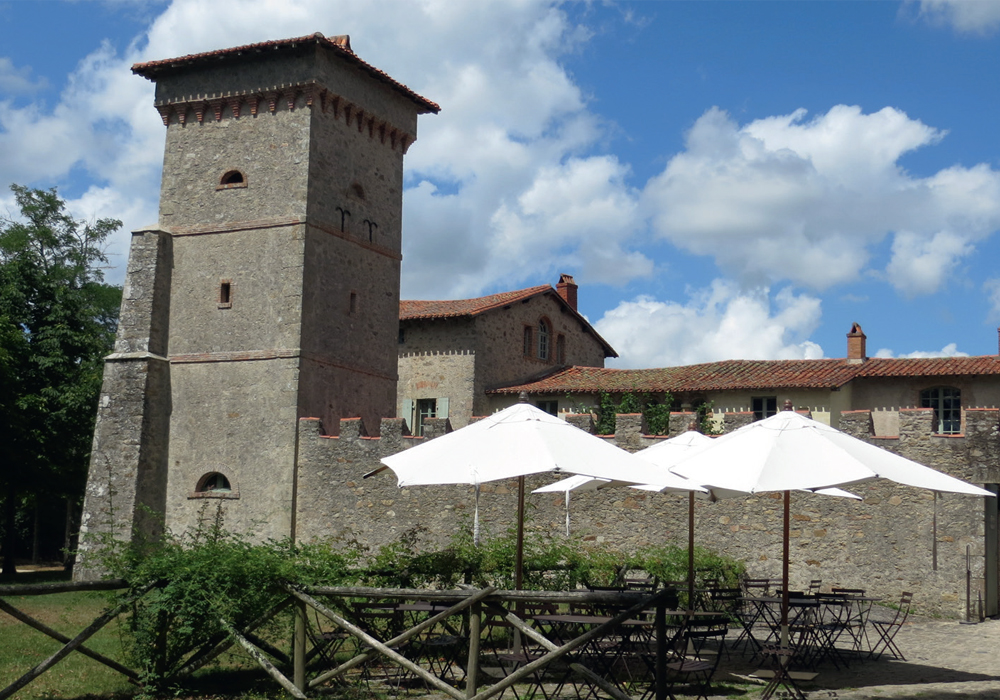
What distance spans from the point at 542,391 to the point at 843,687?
698 inches

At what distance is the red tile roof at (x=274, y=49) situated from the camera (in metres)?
21.4

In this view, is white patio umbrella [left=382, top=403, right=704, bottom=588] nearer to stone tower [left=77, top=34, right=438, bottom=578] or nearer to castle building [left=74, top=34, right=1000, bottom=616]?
castle building [left=74, top=34, right=1000, bottom=616]

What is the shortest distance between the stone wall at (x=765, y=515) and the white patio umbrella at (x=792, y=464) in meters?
6.98

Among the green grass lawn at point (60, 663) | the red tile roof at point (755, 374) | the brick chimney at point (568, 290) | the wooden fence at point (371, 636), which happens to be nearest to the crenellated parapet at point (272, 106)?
the red tile roof at point (755, 374)

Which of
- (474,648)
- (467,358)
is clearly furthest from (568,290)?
(474,648)

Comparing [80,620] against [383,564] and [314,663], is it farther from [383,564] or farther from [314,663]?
[314,663]

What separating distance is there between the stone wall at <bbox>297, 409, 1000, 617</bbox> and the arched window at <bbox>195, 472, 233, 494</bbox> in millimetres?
1906

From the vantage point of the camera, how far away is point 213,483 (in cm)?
2180

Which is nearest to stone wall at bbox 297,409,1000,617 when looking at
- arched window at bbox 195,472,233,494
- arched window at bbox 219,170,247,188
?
arched window at bbox 195,472,233,494

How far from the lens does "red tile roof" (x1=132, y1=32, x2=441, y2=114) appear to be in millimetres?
21406

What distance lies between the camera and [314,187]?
2183 cm

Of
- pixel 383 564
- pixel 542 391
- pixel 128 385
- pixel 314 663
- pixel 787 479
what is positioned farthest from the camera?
pixel 542 391

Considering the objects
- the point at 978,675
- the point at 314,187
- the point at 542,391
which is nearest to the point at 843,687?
the point at 978,675

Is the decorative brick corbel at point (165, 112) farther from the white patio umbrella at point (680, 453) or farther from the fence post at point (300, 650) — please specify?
the fence post at point (300, 650)
